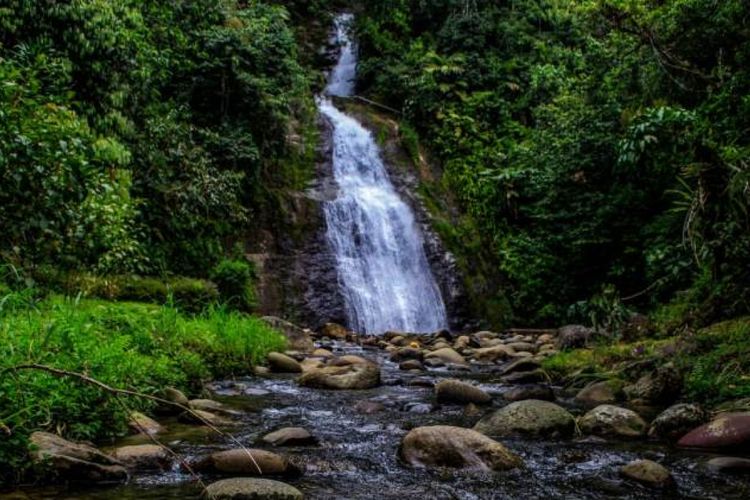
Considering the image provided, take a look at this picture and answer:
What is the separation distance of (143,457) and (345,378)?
346 centimetres

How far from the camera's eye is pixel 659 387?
5.92 m

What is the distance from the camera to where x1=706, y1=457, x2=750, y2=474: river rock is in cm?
378

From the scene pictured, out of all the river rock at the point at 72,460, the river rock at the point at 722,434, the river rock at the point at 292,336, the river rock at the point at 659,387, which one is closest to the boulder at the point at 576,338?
the river rock at the point at 659,387

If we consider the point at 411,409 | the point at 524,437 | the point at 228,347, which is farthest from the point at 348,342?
the point at 524,437

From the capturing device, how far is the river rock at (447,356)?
967cm

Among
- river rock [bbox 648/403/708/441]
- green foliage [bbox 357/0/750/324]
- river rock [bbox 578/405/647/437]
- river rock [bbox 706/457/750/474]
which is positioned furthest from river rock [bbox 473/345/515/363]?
river rock [bbox 706/457/750/474]

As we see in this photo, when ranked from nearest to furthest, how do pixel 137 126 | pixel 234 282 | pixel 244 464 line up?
pixel 244 464 < pixel 137 126 < pixel 234 282

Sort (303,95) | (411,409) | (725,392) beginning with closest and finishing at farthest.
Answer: (725,392), (411,409), (303,95)

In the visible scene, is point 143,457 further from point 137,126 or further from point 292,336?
point 137,126

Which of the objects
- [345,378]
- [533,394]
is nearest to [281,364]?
[345,378]

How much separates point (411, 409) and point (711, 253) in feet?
11.2

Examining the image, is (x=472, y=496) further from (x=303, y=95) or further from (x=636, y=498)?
(x=303, y=95)

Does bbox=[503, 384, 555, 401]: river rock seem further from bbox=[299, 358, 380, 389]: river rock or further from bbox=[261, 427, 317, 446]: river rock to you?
bbox=[261, 427, 317, 446]: river rock

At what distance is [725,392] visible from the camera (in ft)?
17.0
